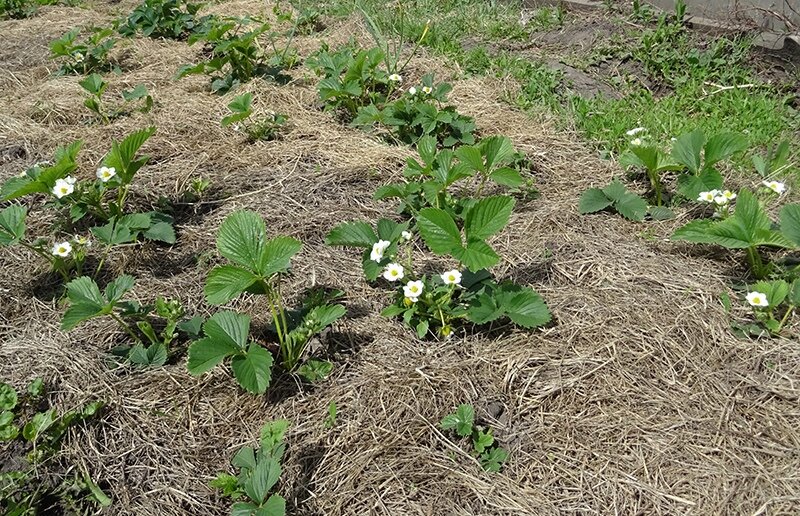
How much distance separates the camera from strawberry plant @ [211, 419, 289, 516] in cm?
137

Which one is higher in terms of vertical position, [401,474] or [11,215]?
[11,215]

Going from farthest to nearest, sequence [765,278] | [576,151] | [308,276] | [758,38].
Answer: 1. [758,38]
2. [576,151]
3. [308,276]
4. [765,278]

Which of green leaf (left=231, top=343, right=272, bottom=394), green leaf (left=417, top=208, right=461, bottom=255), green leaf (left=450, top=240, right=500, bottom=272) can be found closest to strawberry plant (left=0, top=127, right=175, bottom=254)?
green leaf (left=231, top=343, right=272, bottom=394)

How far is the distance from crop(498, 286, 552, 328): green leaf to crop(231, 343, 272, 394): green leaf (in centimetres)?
71

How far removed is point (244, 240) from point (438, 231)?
0.56 m

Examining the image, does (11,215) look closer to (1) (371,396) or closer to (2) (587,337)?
(1) (371,396)

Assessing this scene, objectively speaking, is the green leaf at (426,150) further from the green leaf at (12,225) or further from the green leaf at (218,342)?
the green leaf at (12,225)

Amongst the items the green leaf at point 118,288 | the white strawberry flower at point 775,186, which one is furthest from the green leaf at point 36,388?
the white strawberry flower at point 775,186

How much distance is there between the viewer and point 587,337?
1853 mm

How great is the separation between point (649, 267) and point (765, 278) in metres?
0.35

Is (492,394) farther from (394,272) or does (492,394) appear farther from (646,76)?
(646,76)

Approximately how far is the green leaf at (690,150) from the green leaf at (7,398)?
2346 millimetres

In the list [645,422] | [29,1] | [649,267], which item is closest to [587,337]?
[645,422]

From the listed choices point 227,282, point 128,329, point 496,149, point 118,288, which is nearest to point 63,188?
point 118,288
